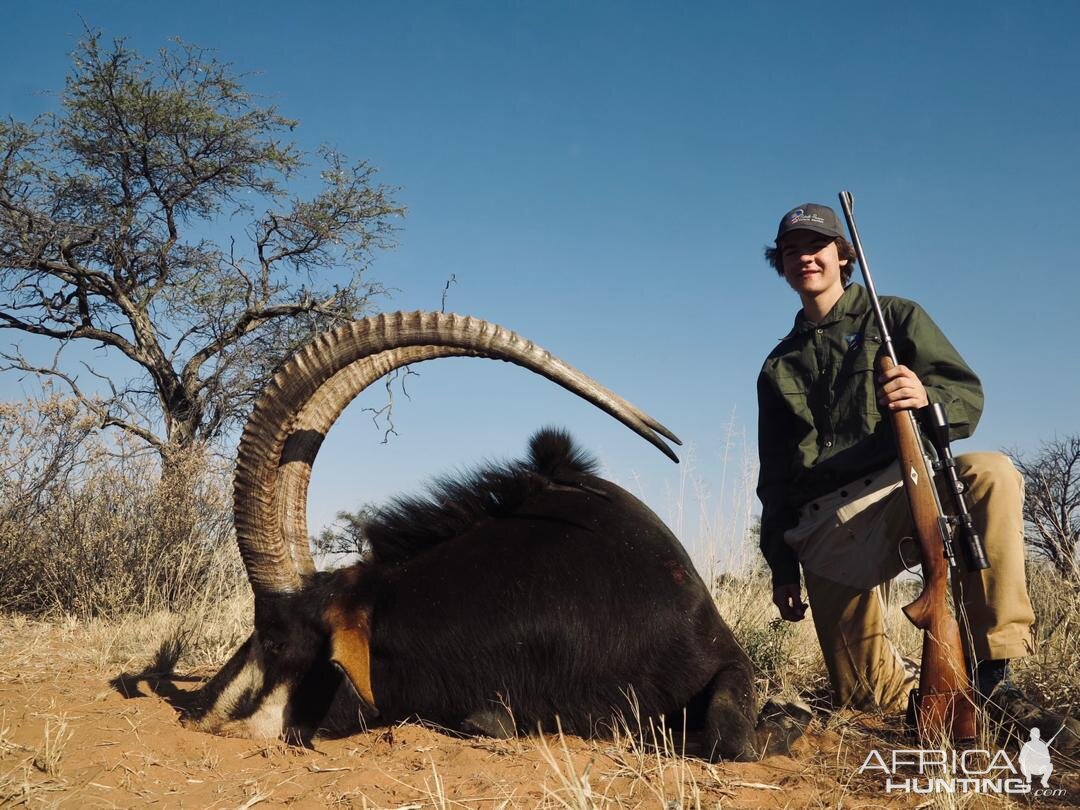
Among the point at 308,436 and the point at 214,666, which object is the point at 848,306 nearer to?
the point at 308,436

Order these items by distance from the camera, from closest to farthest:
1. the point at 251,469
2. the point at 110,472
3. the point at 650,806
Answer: the point at 650,806
the point at 251,469
the point at 110,472

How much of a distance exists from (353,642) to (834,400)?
2.54 meters

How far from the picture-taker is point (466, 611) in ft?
10.9

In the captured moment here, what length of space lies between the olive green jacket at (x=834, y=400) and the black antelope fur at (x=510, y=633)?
0.85 metres

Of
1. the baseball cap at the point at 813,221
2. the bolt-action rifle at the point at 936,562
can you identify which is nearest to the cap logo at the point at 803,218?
the baseball cap at the point at 813,221

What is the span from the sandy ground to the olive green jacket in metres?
1.12

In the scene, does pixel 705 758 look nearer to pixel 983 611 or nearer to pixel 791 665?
pixel 983 611

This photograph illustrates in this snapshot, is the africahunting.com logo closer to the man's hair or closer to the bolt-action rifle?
the bolt-action rifle

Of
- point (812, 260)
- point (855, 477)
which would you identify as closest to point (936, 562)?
point (855, 477)

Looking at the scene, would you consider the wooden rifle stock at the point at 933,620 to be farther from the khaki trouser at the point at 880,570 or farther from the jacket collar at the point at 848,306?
the jacket collar at the point at 848,306

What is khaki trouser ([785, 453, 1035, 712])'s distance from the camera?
128 inches

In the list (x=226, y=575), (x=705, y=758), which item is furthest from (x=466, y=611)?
(x=226, y=575)

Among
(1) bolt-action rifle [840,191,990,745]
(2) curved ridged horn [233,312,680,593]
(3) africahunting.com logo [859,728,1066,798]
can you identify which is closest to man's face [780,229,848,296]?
(1) bolt-action rifle [840,191,990,745]

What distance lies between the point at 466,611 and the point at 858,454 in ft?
6.50
